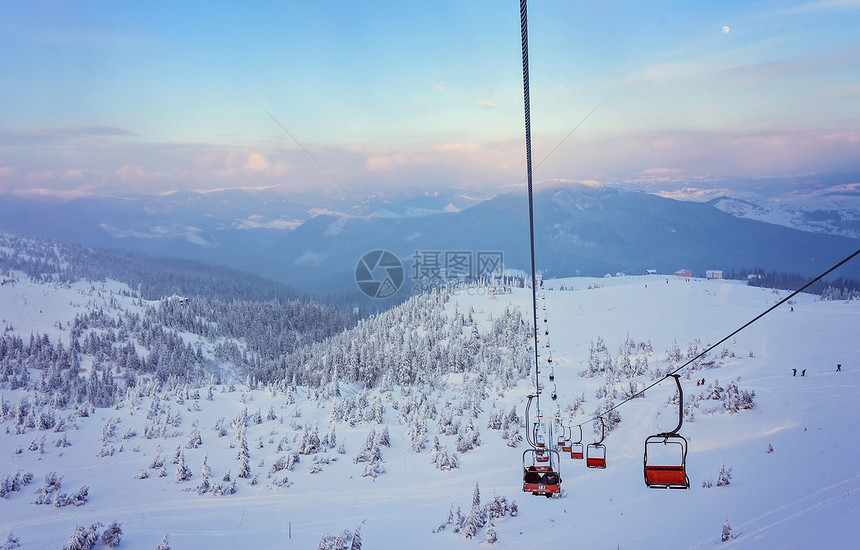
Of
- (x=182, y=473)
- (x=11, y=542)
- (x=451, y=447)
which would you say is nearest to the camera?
(x=11, y=542)

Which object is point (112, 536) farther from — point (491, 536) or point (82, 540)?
point (491, 536)

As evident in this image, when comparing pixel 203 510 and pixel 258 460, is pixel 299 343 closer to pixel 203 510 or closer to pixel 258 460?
pixel 258 460

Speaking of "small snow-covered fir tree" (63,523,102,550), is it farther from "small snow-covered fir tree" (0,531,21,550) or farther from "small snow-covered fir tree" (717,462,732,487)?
"small snow-covered fir tree" (717,462,732,487)

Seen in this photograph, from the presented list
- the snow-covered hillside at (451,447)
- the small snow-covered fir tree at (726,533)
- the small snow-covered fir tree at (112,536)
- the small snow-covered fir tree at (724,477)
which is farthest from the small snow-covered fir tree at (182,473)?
the small snow-covered fir tree at (724,477)

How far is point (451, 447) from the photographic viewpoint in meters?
40.3

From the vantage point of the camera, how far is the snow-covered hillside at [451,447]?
966 inches

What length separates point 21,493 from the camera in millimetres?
33094

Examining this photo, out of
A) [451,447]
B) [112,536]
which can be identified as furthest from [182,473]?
[451,447]

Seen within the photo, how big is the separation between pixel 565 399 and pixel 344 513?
25788mm

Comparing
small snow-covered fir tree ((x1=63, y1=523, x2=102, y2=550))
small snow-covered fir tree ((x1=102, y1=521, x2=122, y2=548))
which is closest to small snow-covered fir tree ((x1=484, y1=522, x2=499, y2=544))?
small snow-covered fir tree ((x1=102, y1=521, x2=122, y2=548))

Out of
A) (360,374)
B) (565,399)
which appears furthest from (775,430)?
(360,374)

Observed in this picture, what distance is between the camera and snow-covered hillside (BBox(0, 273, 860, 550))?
24.5 metres

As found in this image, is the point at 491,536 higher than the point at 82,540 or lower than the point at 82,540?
higher

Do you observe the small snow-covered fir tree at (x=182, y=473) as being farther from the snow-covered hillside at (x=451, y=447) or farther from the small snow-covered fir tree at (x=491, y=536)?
the small snow-covered fir tree at (x=491, y=536)
